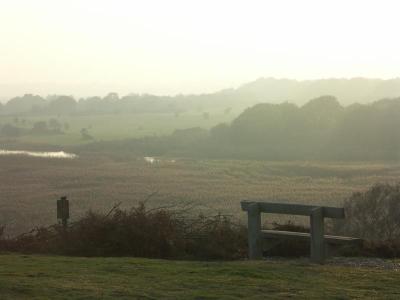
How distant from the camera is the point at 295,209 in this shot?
1362cm

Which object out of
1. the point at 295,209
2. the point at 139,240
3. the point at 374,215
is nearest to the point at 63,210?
the point at 139,240

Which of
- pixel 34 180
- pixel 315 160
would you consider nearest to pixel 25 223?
pixel 34 180

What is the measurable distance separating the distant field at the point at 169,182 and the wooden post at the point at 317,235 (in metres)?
19.4

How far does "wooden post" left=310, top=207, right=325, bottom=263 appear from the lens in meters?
13.3

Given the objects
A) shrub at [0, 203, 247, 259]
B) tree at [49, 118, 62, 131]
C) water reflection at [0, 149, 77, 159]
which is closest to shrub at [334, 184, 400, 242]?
shrub at [0, 203, 247, 259]

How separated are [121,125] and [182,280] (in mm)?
148984

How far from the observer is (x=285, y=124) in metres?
103

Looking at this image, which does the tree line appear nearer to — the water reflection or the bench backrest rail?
the water reflection

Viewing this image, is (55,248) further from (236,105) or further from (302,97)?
(236,105)

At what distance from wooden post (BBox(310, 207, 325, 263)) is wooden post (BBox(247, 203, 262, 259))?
1221 mm

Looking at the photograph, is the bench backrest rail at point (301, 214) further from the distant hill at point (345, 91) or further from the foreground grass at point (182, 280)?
the distant hill at point (345, 91)

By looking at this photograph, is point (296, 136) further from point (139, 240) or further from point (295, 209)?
point (295, 209)

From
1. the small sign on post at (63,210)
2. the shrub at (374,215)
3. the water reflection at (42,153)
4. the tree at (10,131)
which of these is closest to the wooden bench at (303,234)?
the small sign on post at (63,210)

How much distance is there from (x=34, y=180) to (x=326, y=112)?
44.8m
